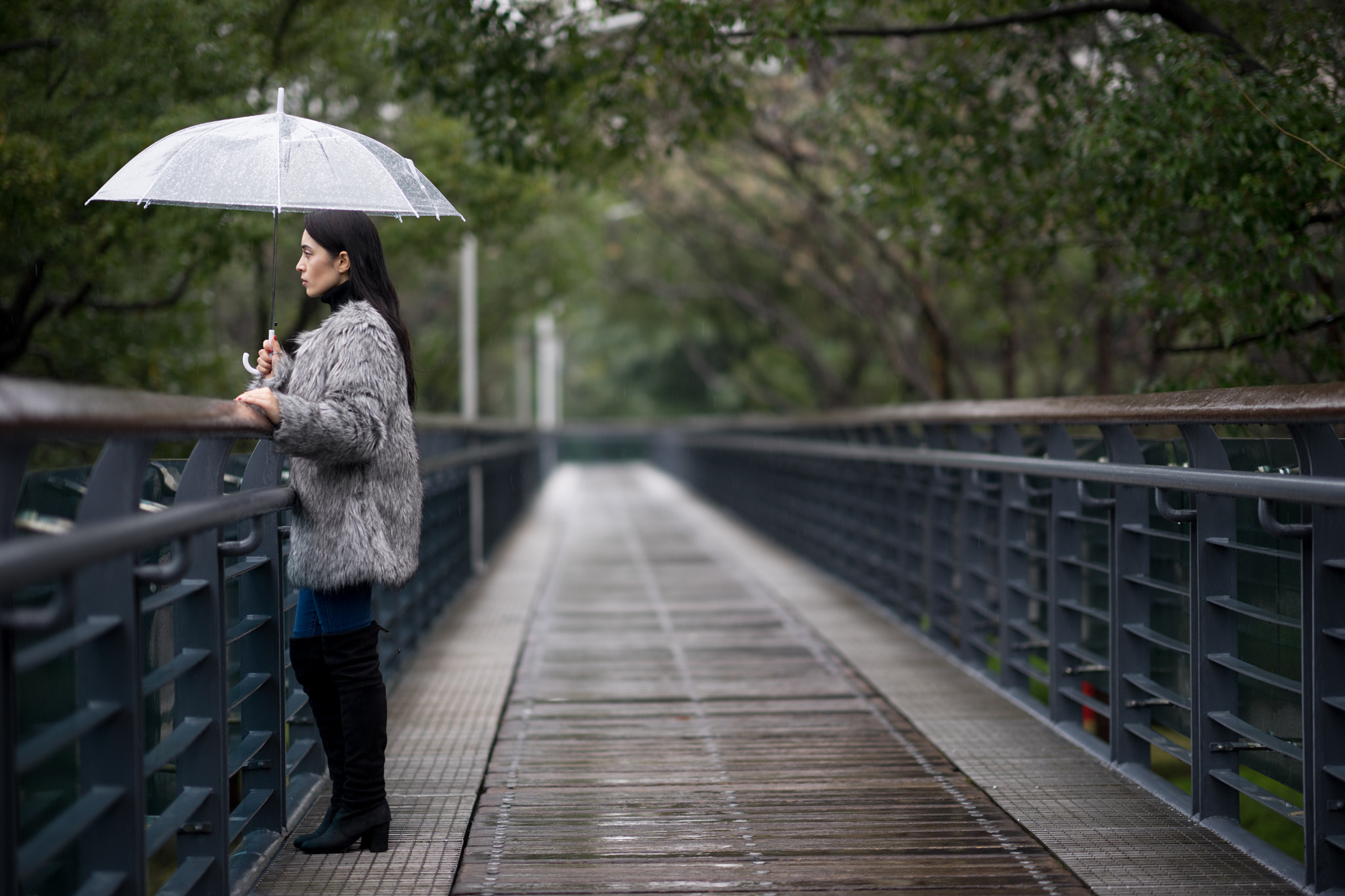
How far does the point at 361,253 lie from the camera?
12.0 feet

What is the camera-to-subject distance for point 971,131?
8969 millimetres

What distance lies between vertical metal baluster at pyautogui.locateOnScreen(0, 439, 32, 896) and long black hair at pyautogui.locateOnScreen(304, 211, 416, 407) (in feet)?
4.85

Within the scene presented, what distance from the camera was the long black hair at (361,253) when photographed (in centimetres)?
363

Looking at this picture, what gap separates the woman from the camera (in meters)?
3.46

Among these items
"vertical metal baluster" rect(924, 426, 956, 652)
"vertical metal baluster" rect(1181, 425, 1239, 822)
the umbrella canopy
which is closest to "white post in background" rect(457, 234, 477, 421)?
"vertical metal baluster" rect(924, 426, 956, 652)

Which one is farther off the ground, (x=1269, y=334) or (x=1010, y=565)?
(x=1269, y=334)

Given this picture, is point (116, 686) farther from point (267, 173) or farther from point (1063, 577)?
point (1063, 577)

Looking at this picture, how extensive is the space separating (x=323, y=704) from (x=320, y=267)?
1.24m

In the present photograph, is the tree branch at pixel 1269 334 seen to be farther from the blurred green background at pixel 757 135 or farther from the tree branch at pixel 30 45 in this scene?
the tree branch at pixel 30 45

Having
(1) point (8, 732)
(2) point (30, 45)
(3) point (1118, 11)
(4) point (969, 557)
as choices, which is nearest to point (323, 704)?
(1) point (8, 732)

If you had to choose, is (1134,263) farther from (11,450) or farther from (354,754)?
(11,450)

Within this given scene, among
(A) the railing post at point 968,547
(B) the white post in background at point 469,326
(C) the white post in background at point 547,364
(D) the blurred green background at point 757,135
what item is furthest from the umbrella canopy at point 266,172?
(C) the white post in background at point 547,364

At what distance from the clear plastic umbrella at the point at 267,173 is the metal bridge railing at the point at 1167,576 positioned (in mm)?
2386

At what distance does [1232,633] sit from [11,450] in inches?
131
